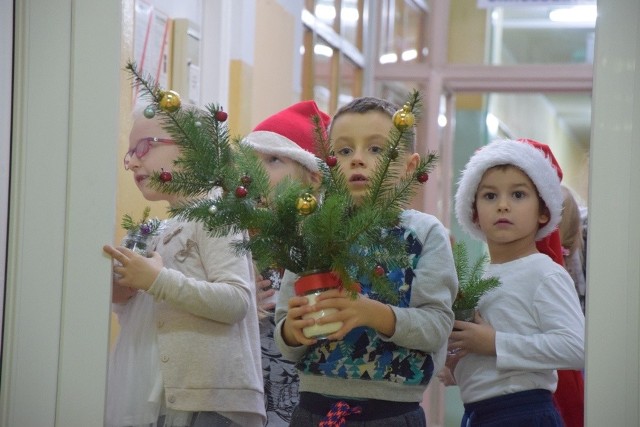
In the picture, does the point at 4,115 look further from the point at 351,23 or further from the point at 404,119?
the point at 351,23

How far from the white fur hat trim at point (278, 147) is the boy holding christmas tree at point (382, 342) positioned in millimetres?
435

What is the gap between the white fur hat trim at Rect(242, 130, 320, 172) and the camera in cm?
177

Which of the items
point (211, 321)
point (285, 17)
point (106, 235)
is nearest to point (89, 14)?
point (106, 235)

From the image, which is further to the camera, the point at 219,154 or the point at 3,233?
the point at 3,233

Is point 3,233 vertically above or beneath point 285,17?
beneath

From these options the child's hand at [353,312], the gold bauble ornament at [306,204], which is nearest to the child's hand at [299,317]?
the child's hand at [353,312]

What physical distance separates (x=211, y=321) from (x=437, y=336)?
0.35 metres

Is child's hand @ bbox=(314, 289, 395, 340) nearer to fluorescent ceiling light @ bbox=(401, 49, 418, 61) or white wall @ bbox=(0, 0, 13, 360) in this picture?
white wall @ bbox=(0, 0, 13, 360)

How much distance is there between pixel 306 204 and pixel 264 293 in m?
0.60

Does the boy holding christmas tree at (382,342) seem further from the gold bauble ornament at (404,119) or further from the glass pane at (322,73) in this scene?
the glass pane at (322,73)

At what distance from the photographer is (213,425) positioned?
4.58 feet

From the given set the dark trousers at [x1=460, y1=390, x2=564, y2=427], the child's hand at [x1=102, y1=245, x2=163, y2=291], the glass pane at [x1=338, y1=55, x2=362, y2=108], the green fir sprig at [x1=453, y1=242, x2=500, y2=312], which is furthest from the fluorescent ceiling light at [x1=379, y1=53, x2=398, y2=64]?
the child's hand at [x1=102, y1=245, x2=163, y2=291]

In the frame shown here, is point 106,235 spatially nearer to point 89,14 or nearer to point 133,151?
point 133,151

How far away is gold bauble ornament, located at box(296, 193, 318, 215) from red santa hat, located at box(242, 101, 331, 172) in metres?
0.63
